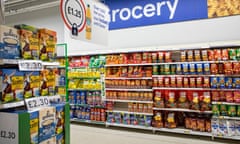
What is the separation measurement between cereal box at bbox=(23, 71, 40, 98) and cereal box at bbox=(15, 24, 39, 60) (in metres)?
0.18

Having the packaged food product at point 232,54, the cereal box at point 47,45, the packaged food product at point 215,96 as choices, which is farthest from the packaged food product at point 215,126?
the cereal box at point 47,45

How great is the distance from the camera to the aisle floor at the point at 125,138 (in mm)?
4351

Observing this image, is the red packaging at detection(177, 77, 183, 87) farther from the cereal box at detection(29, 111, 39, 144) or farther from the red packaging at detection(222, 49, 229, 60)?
the cereal box at detection(29, 111, 39, 144)

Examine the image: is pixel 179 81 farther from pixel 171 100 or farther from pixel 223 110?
pixel 223 110

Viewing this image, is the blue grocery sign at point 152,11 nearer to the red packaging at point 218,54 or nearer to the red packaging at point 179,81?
the red packaging at point 218,54

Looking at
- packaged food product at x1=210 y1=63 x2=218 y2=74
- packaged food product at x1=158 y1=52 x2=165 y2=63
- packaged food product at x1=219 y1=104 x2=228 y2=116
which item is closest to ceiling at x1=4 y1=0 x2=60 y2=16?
packaged food product at x1=158 y1=52 x2=165 y2=63

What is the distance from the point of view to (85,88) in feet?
19.4

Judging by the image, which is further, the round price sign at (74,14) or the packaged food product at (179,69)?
the packaged food product at (179,69)

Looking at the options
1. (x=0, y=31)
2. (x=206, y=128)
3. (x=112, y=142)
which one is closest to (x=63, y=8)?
(x=0, y=31)

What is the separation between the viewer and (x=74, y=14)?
9.05ft

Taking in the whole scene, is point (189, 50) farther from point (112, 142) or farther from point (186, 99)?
point (112, 142)

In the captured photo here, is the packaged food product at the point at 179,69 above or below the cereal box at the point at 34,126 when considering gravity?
above

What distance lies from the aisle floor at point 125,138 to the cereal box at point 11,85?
2905mm

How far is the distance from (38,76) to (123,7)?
13.8 ft
